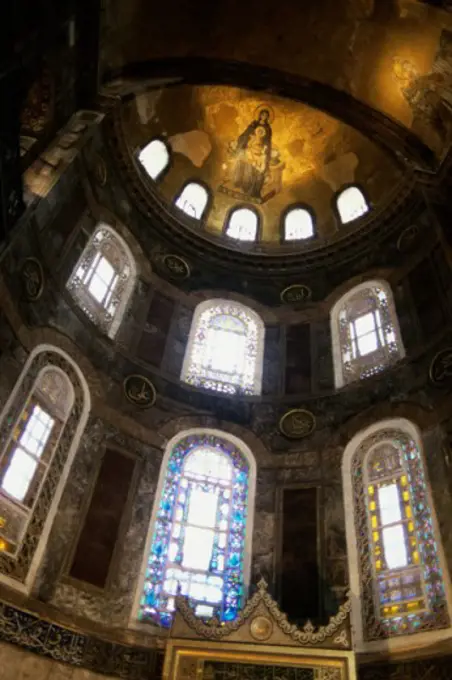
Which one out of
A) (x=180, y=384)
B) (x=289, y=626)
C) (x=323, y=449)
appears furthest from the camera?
(x=180, y=384)

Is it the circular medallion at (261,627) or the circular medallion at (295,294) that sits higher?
the circular medallion at (295,294)

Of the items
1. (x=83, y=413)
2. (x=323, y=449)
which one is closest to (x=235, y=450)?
(x=323, y=449)

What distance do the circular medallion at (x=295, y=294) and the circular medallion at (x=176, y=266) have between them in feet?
8.08

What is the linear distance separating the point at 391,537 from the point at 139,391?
17.3ft

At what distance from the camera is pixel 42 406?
10430 millimetres

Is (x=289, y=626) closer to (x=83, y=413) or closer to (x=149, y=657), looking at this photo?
(x=149, y=657)

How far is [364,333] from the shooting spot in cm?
1414

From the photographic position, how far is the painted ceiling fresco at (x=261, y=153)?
17.5 meters

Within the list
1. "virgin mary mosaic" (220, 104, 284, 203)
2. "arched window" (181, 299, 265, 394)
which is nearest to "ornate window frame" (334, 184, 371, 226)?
"virgin mary mosaic" (220, 104, 284, 203)

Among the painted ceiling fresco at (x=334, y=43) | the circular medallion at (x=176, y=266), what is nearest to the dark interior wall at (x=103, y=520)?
the circular medallion at (x=176, y=266)

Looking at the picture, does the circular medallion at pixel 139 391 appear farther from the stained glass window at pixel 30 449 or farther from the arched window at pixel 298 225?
the arched window at pixel 298 225

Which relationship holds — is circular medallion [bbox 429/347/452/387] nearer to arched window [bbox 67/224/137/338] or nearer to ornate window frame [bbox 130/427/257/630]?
ornate window frame [bbox 130/427/257/630]

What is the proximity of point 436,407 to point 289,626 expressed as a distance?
15.3 feet

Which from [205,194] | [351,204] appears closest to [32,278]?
[205,194]
